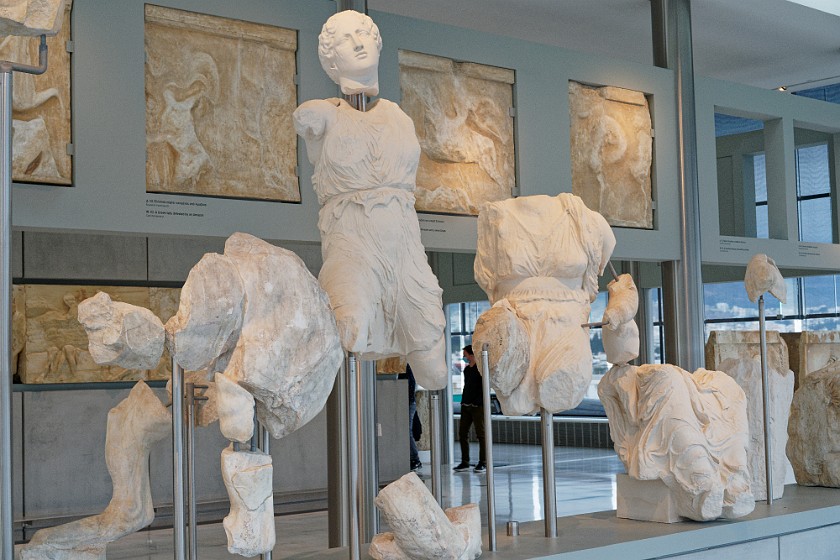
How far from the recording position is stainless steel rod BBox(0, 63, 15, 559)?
303cm

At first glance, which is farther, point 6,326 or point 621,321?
point 621,321

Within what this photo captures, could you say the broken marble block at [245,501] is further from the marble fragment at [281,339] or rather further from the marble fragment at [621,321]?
the marble fragment at [621,321]

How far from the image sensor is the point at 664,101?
754cm

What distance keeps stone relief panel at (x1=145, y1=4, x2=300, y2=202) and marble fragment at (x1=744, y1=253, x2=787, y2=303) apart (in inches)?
98.6

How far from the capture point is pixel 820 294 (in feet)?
47.2

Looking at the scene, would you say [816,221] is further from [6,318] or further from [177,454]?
[6,318]

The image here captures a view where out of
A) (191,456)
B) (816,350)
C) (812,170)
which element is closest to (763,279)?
(191,456)

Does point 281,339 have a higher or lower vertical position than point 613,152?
lower

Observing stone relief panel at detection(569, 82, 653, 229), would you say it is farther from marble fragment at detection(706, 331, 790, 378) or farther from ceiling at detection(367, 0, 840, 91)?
marble fragment at detection(706, 331, 790, 378)

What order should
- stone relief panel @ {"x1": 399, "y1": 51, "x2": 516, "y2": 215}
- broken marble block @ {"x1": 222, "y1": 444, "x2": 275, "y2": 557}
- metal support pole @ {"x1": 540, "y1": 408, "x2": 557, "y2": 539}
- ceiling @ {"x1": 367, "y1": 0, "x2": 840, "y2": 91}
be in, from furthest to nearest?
ceiling @ {"x1": 367, "y1": 0, "x2": 840, "y2": 91}
stone relief panel @ {"x1": 399, "y1": 51, "x2": 516, "y2": 215}
metal support pole @ {"x1": 540, "y1": 408, "x2": 557, "y2": 539}
broken marble block @ {"x1": 222, "y1": 444, "x2": 275, "y2": 557}

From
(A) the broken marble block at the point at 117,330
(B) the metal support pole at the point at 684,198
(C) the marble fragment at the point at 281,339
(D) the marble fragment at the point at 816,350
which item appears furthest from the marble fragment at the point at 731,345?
(A) the broken marble block at the point at 117,330

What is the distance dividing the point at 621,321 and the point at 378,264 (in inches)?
48.7

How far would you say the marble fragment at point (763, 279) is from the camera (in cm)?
551

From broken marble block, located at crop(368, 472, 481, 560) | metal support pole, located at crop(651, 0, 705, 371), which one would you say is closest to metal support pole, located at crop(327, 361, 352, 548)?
broken marble block, located at crop(368, 472, 481, 560)
